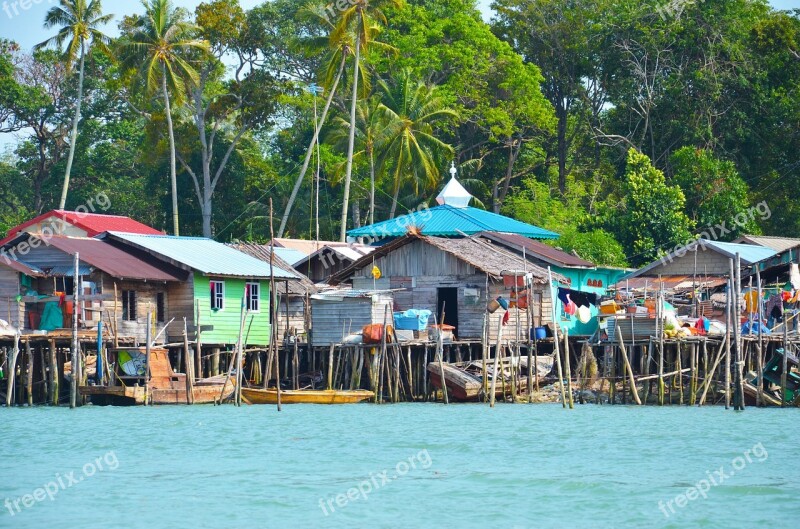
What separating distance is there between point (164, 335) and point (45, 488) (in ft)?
53.1

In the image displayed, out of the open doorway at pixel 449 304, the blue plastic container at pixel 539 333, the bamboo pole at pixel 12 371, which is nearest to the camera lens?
the bamboo pole at pixel 12 371

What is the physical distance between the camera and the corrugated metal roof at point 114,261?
37.2m

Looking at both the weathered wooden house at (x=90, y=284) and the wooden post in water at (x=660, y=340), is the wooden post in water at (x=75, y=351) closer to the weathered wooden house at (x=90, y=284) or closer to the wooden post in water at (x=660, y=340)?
the weathered wooden house at (x=90, y=284)

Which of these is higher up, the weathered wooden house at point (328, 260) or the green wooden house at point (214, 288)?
the weathered wooden house at point (328, 260)

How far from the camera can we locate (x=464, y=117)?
59.8 metres

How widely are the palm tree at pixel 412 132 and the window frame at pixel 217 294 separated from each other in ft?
54.0

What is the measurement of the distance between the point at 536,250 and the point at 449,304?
17.2 ft

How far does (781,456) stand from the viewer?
84.1 ft

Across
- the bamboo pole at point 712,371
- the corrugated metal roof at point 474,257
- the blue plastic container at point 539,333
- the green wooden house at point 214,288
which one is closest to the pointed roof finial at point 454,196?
the corrugated metal roof at point 474,257

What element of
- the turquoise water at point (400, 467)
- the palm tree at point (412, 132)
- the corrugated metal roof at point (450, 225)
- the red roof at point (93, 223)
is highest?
the palm tree at point (412, 132)

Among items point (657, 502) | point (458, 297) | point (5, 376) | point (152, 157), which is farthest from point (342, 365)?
point (152, 157)

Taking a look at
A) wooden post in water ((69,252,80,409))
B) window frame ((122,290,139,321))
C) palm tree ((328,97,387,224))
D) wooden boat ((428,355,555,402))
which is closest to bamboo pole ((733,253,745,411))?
wooden boat ((428,355,555,402))

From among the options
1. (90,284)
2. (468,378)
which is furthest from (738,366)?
(90,284)

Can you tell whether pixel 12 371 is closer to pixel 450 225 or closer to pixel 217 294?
pixel 217 294
